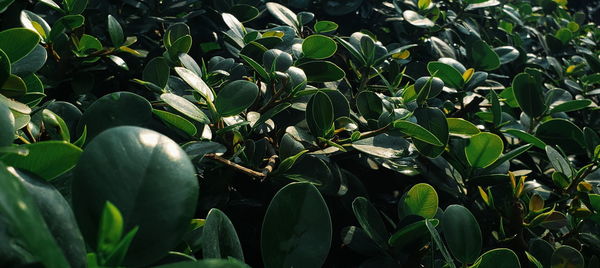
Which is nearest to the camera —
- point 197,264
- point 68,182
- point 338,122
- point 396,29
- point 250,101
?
point 197,264

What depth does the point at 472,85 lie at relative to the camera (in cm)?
133

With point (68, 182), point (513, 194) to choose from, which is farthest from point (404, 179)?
point (68, 182)

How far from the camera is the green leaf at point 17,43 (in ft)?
2.39

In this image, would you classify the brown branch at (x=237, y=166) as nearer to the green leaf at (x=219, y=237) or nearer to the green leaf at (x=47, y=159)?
the green leaf at (x=219, y=237)

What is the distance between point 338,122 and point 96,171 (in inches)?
22.3

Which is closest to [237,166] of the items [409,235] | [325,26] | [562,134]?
[409,235]

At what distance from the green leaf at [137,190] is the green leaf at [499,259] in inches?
18.6

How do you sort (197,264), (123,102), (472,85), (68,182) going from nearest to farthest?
(197,264) < (68,182) < (123,102) < (472,85)

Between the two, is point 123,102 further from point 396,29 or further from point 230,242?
point 396,29

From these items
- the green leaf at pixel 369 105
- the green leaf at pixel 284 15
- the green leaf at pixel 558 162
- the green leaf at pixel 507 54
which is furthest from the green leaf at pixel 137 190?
the green leaf at pixel 507 54

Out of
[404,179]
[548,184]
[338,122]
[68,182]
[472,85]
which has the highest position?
[68,182]

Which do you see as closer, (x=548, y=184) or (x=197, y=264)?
(x=197, y=264)

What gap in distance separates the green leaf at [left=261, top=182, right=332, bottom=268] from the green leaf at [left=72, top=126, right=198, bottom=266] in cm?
18

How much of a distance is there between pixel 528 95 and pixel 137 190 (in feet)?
3.64
